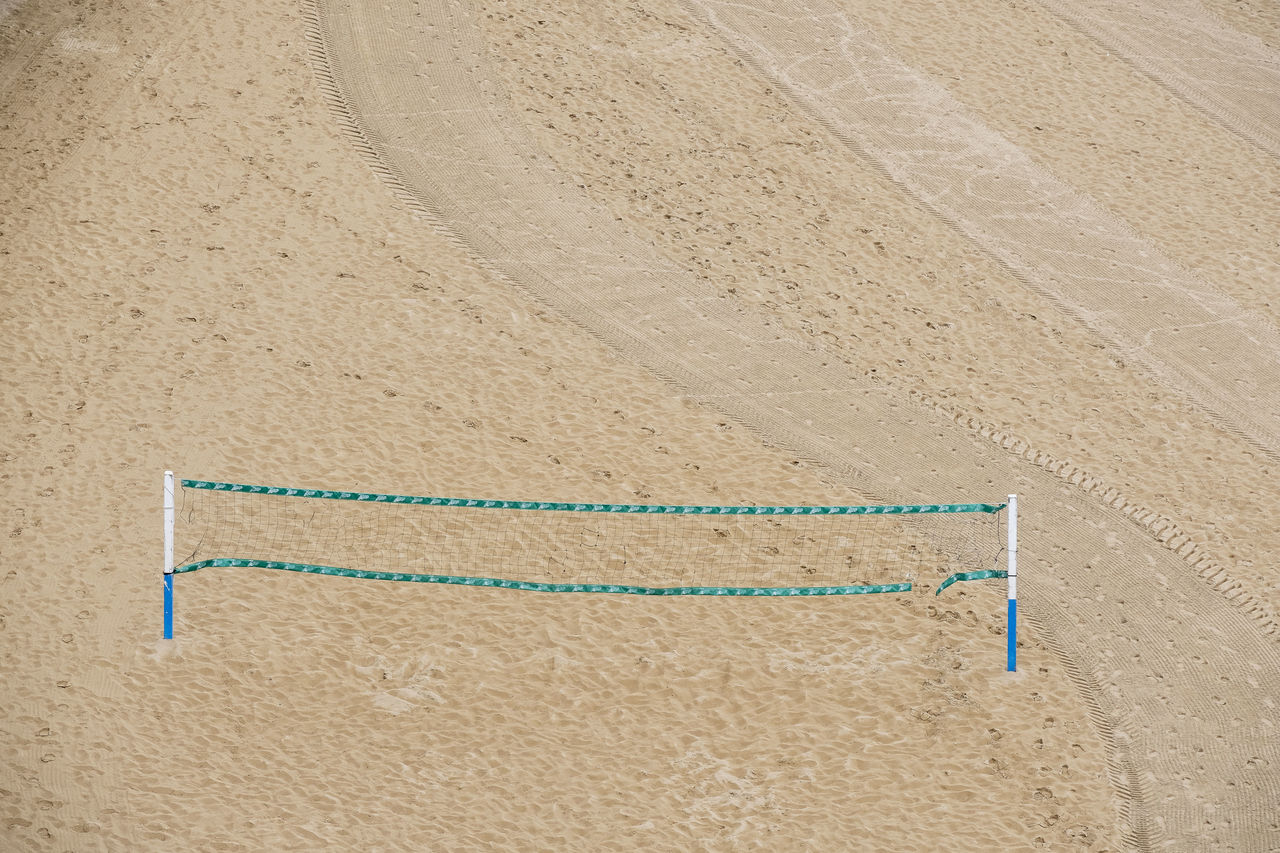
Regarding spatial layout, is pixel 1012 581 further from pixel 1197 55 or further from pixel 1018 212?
pixel 1197 55

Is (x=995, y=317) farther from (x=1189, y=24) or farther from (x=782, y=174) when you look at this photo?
(x=1189, y=24)

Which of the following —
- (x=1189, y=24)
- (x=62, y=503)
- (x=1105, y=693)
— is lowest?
(x=62, y=503)

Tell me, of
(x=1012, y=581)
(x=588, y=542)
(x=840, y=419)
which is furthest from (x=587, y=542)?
(x=1012, y=581)

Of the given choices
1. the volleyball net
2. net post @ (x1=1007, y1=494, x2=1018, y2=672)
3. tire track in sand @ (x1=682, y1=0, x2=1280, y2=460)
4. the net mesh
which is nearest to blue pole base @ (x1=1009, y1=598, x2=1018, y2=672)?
net post @ (x1=1007, y1=494, x2=1018, y2=672)

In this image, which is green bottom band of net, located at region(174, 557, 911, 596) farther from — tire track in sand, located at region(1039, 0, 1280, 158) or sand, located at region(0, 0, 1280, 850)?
tire track in sand, located at region(1039, 0, 1280, 158)

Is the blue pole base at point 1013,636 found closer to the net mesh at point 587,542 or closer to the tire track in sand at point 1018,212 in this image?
the net mesh at point 587,542

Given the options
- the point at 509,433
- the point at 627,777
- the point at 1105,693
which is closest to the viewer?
the point at 627,777

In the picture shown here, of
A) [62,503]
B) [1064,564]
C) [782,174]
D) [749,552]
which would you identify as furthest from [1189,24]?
[62,503]
